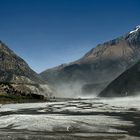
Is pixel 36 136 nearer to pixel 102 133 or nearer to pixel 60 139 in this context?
pixel 60 139

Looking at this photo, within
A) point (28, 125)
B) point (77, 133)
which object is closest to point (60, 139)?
point (77, 133)

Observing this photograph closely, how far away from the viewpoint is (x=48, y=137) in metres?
50.8

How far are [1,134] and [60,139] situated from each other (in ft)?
31.8

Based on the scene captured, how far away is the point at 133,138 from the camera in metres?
48.9

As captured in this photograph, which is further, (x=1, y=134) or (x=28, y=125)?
(x=28, y=125)

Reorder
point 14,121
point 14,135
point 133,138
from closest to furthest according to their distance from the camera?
point 133,138, point 14,135, point 14,121

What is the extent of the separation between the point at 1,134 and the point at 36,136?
5.55 meters

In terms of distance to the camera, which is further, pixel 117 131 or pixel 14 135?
pixel 117 131

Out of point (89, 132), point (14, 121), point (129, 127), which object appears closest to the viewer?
point (89, 132)

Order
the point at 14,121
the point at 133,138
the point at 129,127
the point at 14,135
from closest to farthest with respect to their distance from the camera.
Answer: the point at 133,138 → the point at 14,135 → the point at 129,127 → the point at 14,121

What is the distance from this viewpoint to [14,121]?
71.9 m

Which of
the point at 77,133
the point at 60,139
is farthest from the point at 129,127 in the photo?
the point at 60,139

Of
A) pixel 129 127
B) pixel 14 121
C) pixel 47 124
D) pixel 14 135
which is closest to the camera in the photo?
pixel 14 135

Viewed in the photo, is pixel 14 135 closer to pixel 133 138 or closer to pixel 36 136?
pixel 36 136
